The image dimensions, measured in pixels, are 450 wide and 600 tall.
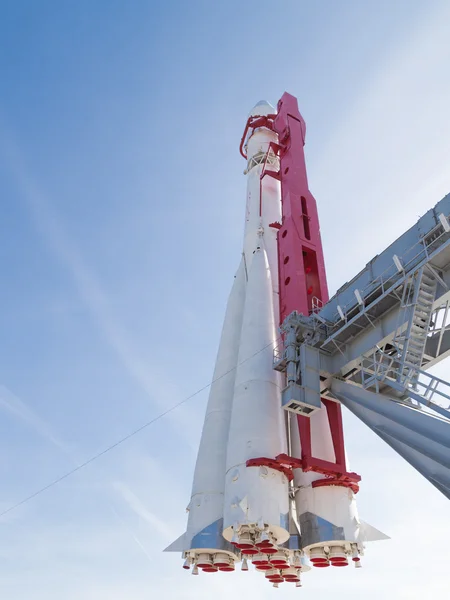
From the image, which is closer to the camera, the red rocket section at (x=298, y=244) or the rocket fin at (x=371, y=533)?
the rocket fin at (x=371, y=533)

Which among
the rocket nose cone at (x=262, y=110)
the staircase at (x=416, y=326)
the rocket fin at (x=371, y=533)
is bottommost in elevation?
the rocket fin at (x=371, y=533)

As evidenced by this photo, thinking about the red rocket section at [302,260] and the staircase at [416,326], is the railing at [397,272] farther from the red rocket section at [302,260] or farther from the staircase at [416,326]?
the red rocket section at [302,260]

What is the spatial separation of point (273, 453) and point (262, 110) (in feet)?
73.0

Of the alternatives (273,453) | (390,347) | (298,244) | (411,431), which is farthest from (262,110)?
(411,431)

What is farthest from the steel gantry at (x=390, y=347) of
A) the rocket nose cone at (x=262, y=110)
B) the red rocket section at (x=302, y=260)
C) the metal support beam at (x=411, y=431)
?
the rocket nose cone at (x=262, y=110)

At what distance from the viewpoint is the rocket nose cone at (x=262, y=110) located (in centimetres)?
3166

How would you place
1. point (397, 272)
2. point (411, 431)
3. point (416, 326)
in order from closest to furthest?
point (411, 431) → point (416, 326) → point (397, 272)

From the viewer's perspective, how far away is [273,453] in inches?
639

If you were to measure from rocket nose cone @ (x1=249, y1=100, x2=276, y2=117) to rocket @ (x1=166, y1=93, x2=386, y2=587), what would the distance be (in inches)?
414

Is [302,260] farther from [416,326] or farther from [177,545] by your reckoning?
[177,545]

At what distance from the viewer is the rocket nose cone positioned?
31.7m

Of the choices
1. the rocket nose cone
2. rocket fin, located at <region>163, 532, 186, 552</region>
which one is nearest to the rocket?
rocket fin, located at <region>163, 532, 186, 552</region>

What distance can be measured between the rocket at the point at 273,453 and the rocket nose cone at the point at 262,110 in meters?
10.5

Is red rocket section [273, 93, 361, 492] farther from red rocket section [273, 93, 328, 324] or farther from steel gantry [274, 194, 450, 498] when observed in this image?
steel gantry [274, 194, 450, 498]
